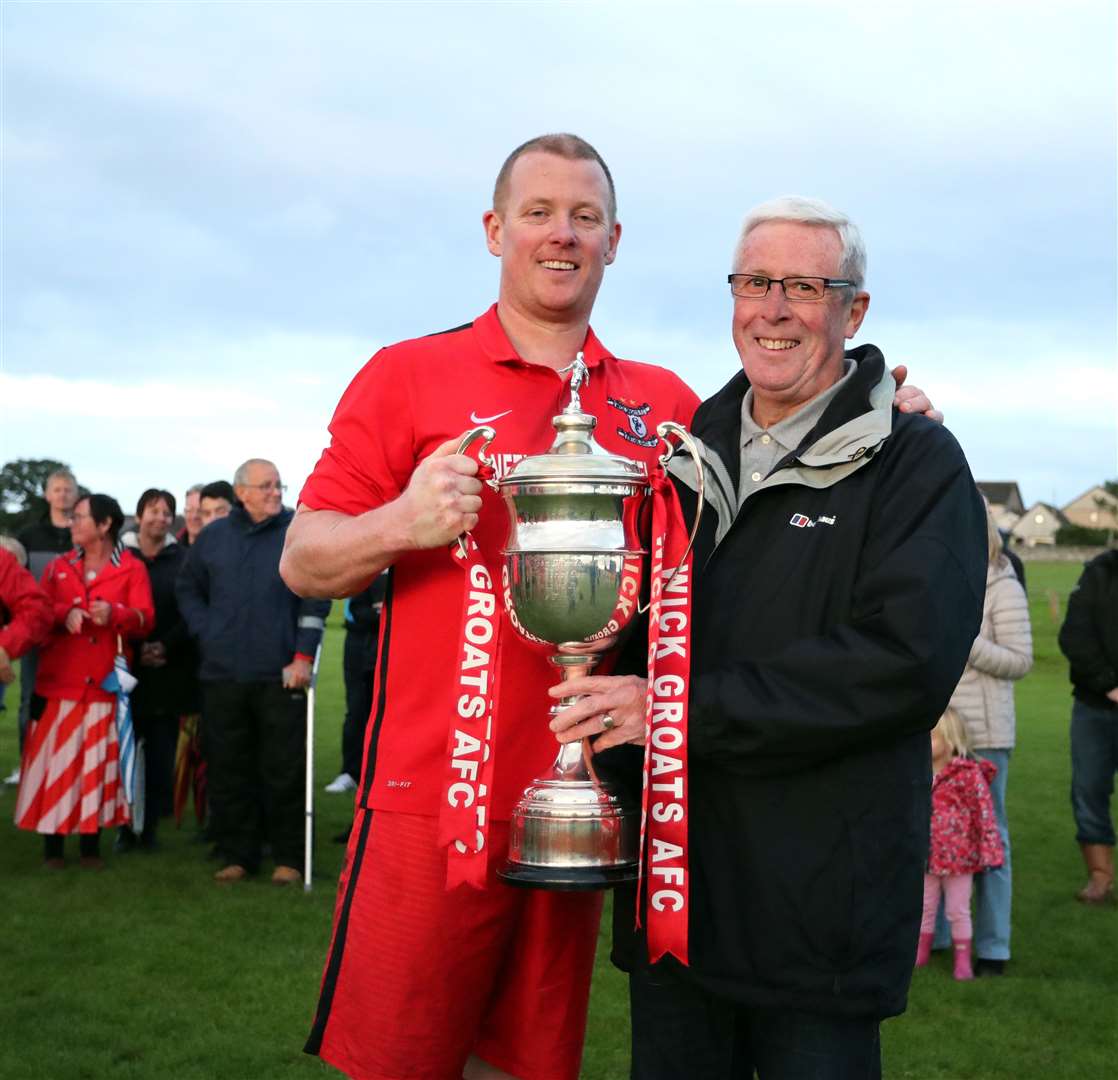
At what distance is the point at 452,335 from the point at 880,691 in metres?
1.29

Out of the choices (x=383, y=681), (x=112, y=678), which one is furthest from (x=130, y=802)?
(x=383, y=681)

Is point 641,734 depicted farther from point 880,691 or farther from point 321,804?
point 321,804

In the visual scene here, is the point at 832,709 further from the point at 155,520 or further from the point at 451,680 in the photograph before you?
the point at 155,520

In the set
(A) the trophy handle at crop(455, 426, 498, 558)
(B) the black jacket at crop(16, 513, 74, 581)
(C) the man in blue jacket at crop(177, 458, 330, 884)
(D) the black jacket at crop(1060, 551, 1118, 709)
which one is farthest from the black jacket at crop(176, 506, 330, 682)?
(A) the trophy handle at crop(455, 426, 498, 558)

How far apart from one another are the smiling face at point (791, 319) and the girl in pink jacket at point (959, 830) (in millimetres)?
3851

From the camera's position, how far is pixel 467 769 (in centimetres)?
268

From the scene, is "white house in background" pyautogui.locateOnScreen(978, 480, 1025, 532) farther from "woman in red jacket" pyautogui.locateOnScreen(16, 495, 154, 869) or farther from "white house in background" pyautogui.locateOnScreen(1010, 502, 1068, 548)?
"woman in red jacket" pyautogui.locateOnScreen(16, 495, 154, 869)

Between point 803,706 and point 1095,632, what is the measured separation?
5.56 meters

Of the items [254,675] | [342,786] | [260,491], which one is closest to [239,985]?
[254,675]

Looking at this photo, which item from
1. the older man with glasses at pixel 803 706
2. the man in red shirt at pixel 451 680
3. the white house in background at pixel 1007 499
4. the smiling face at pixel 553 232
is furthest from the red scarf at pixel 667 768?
the white house in background at pixel 1007 499

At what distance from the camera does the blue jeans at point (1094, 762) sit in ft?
24.7

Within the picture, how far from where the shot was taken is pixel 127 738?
8227 millimetres

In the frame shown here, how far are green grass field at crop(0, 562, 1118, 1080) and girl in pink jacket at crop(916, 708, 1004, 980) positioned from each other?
0.31 metres

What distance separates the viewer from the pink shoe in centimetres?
628
